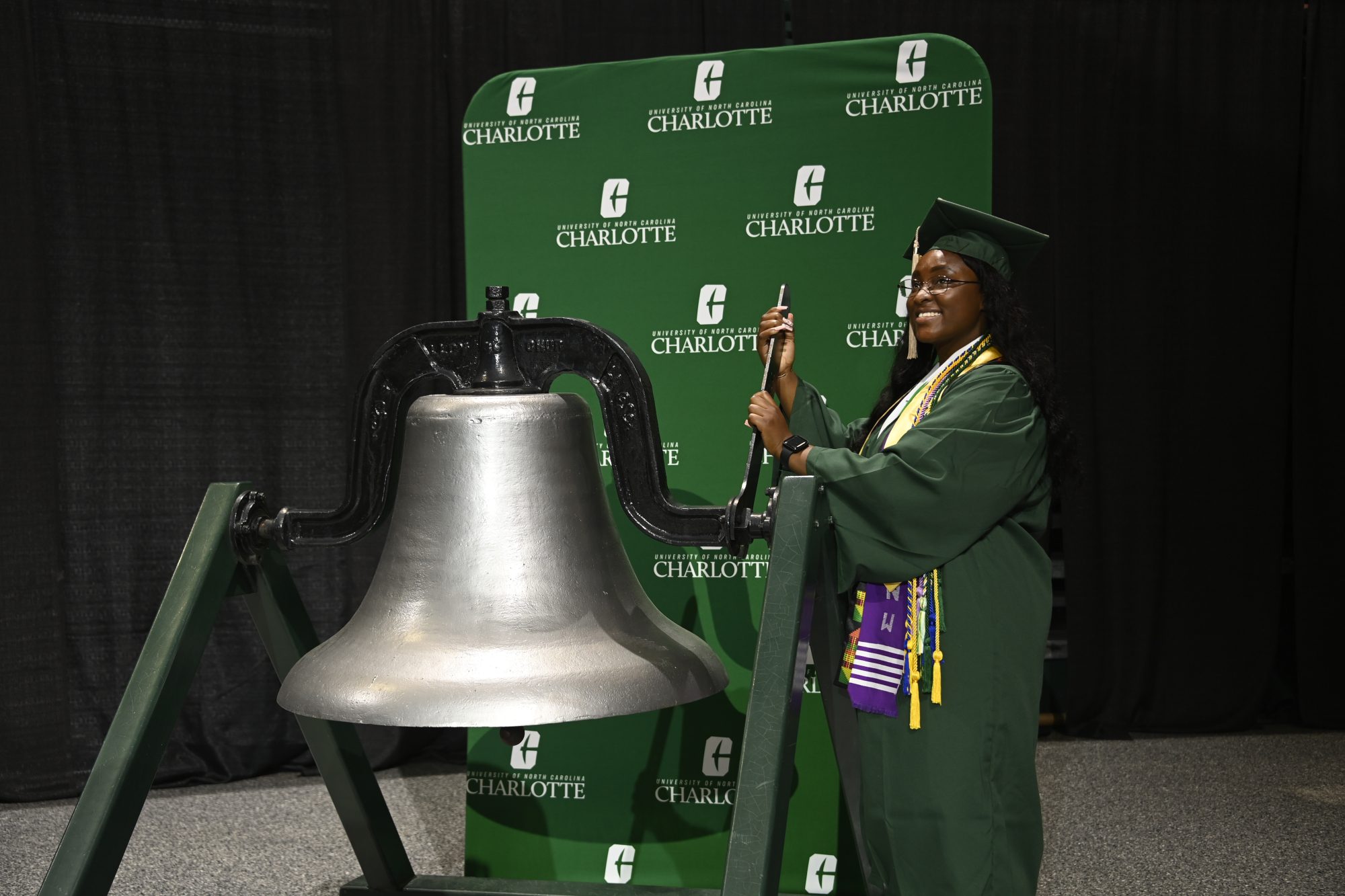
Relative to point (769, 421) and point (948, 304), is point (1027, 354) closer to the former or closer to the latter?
point (948, 304)

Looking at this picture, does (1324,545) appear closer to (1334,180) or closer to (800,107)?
(1334,180)

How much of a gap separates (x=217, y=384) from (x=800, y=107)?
2129mm

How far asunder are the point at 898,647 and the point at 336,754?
38.0 inches

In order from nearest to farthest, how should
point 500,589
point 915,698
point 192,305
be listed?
point 500,589 < point 915,698 < point 192,305

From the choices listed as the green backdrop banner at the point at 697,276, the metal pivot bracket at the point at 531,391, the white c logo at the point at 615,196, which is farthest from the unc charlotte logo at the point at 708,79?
the metal pivot bracket at the point at 531,391

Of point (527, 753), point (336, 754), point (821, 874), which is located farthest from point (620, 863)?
point (336, 754)

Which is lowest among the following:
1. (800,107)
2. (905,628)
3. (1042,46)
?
(905,628)

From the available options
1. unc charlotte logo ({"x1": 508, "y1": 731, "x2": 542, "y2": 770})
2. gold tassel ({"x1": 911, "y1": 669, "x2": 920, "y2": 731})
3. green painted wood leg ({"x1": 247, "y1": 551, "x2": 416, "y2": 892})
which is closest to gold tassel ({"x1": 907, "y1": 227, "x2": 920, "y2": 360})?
gold tassel ({"x1": 911, "y1": 669, "x2": 920, "y2": 731})

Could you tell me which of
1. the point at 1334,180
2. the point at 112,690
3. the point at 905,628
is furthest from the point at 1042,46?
the point at 112,690

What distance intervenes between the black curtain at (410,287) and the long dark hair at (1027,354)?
204 centimetres

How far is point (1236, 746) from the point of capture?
412 centimetres

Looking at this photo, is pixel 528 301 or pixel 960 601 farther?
pixel 528 301

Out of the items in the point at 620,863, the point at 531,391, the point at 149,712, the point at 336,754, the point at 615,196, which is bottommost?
the point at 620,863

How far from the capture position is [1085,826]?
3346 millimetres
